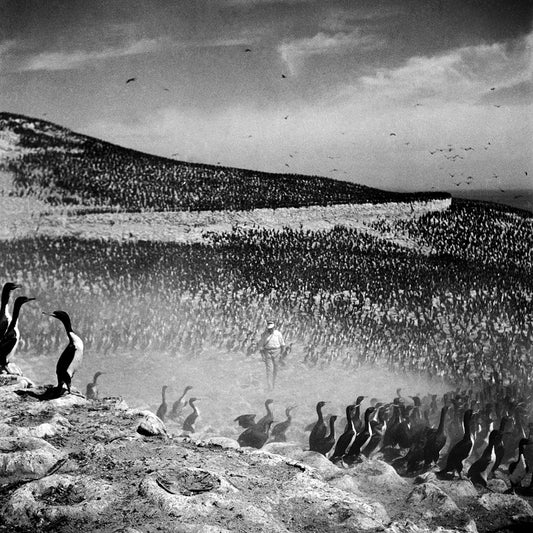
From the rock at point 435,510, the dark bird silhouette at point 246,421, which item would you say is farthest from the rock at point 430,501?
the dark bird silhouette at point 246,421

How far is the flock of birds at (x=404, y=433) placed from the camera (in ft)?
19.9

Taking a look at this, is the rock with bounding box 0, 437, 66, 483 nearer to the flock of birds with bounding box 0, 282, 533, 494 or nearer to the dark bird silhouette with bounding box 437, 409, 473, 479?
the flock of birds with bounding box 0, 282, 533, 494

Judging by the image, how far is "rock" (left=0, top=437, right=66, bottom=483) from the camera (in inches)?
166

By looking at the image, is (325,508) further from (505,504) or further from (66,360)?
(66,360)

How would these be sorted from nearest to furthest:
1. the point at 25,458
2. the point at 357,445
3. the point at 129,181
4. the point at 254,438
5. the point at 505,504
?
the point at 25,458 < the point at 505,504 < the point at 357,445 < the point at 254,438 < the point at 129,181

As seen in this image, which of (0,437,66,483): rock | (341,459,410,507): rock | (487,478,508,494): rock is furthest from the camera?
(487,478,508,494): rock

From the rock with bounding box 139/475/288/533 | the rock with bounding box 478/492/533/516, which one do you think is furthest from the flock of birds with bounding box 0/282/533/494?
the rock with bounding box 139/475/288/533

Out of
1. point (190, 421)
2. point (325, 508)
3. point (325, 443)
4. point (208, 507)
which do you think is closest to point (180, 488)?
point (208, 507)

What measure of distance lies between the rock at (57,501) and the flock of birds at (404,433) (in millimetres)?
1939

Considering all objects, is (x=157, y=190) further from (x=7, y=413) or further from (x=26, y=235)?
(x=7, y=413)

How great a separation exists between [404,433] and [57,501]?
447 centimetres

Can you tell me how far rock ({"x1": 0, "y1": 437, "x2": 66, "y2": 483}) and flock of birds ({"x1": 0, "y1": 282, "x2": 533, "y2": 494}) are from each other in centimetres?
131

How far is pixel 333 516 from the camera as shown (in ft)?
13.1

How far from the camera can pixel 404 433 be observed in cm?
687
